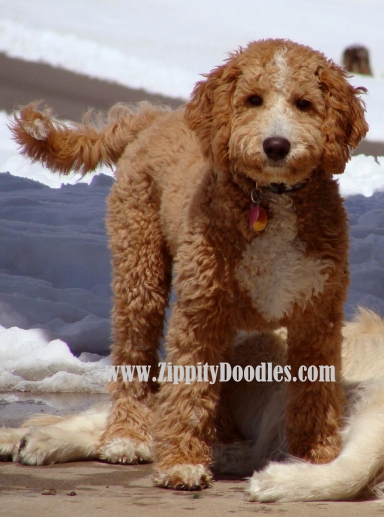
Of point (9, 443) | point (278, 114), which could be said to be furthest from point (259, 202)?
point (9, 443)

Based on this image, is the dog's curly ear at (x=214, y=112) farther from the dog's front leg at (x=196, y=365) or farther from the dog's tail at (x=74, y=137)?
the dog's tail at (x=74, y=137)

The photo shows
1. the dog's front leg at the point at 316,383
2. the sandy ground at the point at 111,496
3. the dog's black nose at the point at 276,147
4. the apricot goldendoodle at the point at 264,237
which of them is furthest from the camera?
the dog's front leg at the point at 316,383

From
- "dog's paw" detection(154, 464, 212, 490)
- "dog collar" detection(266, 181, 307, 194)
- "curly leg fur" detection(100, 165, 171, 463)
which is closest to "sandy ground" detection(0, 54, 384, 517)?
"dog's paw" detection(154, 464, 212, 490)

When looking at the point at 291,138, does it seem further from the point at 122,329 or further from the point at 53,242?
the point at 53,242

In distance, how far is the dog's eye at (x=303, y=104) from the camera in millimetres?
3388

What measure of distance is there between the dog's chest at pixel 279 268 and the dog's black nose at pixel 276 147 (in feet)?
1.04

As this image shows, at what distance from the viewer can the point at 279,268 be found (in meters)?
3.48

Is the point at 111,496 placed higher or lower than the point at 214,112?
lower

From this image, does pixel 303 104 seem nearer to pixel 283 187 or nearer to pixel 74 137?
pixel 283 187

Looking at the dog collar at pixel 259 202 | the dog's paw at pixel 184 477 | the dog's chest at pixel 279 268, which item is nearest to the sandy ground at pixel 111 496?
the dog's paw at pixel 184 477

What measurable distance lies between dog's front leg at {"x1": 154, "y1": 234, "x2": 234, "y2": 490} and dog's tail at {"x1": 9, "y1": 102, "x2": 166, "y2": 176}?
1.42m

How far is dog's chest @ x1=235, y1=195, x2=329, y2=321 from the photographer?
348 centimetres

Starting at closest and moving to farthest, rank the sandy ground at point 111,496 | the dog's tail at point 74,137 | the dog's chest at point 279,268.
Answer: the sandy ground at point 111,496 < the dog's chest at point 279,268 < the dog's tail at point 74,137

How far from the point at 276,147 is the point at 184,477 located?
1238mm
